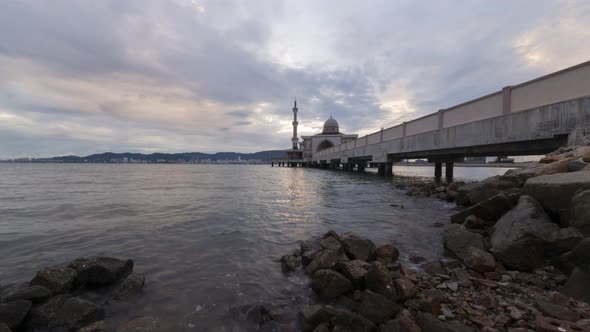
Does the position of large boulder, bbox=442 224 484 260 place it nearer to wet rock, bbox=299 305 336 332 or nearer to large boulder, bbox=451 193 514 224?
large boulder, bbox=451 193 514 224

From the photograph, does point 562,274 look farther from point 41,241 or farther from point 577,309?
point 41,241

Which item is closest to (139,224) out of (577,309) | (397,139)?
Result: (577,309)

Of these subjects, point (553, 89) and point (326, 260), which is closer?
point (326, 260)

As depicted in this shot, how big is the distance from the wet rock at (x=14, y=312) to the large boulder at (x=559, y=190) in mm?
9170

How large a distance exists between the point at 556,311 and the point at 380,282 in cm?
206

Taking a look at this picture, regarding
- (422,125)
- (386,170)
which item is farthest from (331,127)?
(422,125)

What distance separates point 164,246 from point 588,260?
8.41 metres

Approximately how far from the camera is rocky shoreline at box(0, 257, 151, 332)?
3.63m

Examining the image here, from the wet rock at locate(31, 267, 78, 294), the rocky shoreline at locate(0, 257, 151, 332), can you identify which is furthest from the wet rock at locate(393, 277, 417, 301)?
the wet rock at locate(31, 267, 78, 294)

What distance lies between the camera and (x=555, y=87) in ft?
37.8

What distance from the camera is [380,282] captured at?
406 cm

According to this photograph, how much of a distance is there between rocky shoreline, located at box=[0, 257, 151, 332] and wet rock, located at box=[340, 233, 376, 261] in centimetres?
378

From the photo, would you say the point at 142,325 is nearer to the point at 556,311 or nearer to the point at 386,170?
the point at 556,311

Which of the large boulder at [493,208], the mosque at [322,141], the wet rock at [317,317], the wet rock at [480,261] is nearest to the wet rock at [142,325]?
the wet rock at [317,317]
